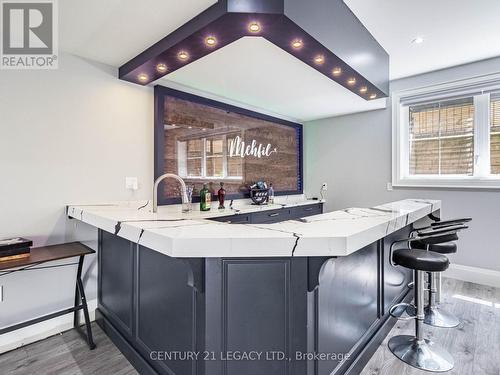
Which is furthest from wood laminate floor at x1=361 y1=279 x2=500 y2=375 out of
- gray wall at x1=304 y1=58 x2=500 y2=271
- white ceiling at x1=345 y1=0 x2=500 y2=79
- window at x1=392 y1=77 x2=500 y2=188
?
white ceiling at x1=345 y1=0 x2=500 y2=79

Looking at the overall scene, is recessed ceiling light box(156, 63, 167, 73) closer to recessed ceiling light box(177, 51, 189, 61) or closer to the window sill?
recessed ceiling light box(177, 51, 189, 61)

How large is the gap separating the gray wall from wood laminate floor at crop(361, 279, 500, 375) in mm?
565

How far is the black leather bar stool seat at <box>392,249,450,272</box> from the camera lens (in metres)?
1.75

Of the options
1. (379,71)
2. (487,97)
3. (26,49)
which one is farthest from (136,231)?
(487,97)

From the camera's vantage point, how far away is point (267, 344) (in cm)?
126

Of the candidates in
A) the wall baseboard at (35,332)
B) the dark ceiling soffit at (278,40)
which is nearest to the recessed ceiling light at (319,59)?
the dark ceiling soffit at (278,40)

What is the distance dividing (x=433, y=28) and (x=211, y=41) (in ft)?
6.77

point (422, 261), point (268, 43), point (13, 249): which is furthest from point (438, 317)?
point (13, 249)

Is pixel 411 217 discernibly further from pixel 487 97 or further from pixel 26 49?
pixel 26 49

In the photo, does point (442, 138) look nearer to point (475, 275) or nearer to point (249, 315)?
point (475, 275)

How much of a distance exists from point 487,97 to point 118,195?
435 cm

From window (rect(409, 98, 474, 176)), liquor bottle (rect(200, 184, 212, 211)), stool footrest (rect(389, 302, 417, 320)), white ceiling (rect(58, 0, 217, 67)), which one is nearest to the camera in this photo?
white ceiling (rect(58, 0, 217, 67))

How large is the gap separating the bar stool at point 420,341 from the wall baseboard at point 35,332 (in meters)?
2.60

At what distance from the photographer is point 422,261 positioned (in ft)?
5.82
